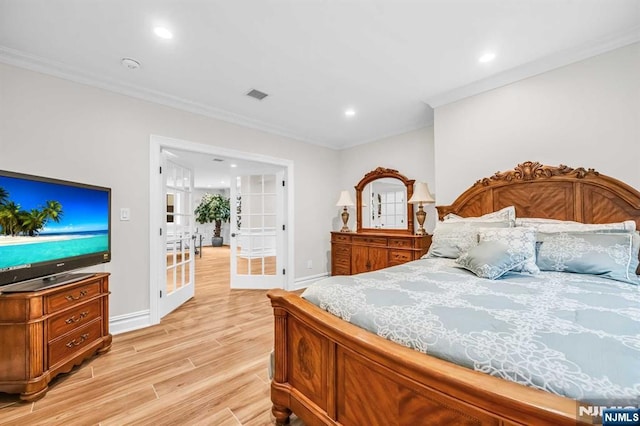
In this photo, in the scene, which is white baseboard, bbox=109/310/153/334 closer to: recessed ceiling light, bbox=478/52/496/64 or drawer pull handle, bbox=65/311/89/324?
drawer pull handle, bbox=65/311/89/324

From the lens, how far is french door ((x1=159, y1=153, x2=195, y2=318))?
3096mm

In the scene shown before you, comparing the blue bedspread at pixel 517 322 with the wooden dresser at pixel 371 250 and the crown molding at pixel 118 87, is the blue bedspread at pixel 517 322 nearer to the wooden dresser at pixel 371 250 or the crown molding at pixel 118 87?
the wooden dresser at pixel 371 250

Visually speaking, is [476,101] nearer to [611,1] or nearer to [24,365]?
[611,1]

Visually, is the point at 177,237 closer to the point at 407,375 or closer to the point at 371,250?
the point at 371,250

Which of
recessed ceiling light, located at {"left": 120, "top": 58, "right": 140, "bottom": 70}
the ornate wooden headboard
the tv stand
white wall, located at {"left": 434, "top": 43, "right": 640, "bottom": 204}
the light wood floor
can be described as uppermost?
recessed ceiling light, located at {"left": 120, "top": 58, "right": 140, "bottom": 70}

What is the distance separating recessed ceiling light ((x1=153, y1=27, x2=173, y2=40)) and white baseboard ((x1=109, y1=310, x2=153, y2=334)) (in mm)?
2584

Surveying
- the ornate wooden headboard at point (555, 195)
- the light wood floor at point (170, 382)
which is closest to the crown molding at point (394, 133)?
the ornate wooden headboard at point (555, 195)

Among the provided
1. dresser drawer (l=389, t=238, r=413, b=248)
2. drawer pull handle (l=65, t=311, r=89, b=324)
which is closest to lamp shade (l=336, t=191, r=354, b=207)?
dresser drawer (l=389, t=238, r=413, b=248)

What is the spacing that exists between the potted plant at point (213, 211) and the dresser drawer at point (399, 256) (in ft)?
26.2

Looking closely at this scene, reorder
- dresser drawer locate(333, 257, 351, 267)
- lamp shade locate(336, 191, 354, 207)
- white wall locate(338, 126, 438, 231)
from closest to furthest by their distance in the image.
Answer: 1. white wall locate(338, 126, 438, 231)
2. dresser drawer locate(333, 257, 351, 267)
3. lamp shade locate(336, 191, 354, 207)

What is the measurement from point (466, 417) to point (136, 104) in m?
3.58

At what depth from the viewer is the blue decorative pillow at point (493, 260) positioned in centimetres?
170

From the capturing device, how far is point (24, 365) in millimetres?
1640

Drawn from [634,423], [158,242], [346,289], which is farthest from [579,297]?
[158,242]
